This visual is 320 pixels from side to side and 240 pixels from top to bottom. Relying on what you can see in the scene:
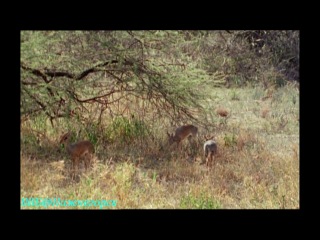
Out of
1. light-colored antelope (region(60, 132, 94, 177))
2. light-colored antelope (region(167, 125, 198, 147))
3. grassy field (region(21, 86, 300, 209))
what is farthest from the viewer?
light-colored antelope (region(167, 125, 198, 147))

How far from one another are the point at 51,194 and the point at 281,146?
375 centimetres

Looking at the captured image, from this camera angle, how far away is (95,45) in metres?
6.20

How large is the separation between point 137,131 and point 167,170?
1.26 meters

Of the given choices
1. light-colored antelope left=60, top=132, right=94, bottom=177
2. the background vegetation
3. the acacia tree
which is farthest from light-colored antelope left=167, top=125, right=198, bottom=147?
light-colored antelope left=60, top=132, right=94, bottom=177

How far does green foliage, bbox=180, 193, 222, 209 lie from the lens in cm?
457

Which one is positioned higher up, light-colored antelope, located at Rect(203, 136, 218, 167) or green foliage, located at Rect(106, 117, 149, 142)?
green foliage, located at Rect(106, 117, 149, 142)

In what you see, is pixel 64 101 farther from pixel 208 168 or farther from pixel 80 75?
pixel 208 168

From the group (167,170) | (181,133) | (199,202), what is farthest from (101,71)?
(199,202)

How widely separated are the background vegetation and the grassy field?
14 millimetres

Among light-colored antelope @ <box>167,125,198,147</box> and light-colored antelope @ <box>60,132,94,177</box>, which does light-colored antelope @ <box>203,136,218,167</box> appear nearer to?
light-colored antelope @ <box>167,125,198,147</box>

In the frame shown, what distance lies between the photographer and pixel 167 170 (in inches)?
220

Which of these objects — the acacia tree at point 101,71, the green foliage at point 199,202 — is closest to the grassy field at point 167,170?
the green foliage at point 199,202

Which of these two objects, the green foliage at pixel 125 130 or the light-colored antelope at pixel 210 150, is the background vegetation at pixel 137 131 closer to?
the green foliage at pixel 125 130

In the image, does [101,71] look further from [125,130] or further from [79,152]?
[79,152]
